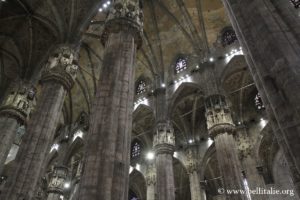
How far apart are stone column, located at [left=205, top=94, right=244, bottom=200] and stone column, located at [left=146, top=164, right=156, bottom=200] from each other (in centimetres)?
776

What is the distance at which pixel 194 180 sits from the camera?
64.4 ft

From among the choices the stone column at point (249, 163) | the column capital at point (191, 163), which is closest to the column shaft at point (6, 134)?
the column capital at point (191, 163)

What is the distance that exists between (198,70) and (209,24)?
3.46 metres

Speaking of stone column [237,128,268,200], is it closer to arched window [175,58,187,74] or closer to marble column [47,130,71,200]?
arched window [175,58,187,74]

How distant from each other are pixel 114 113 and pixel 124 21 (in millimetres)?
3737

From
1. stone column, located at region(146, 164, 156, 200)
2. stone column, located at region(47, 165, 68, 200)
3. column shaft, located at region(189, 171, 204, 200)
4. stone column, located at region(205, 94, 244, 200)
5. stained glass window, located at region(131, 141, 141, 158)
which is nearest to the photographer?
stone column, located at region(205, 94, 244, 200)

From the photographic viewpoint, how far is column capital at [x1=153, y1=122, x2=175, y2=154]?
51.6ft

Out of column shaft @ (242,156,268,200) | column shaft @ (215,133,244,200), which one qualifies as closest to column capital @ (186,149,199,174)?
column shaft @ (242,156,268,200)

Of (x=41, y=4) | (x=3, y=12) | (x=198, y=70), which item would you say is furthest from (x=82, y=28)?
(x=198, y=70)

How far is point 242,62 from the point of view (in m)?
18.7

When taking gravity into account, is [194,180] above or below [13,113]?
below

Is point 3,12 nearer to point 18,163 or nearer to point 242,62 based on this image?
point 18,163

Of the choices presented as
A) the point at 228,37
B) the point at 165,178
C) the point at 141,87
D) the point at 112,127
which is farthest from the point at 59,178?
the point at 228,37

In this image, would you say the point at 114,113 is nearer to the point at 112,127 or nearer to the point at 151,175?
the point at 112,127
